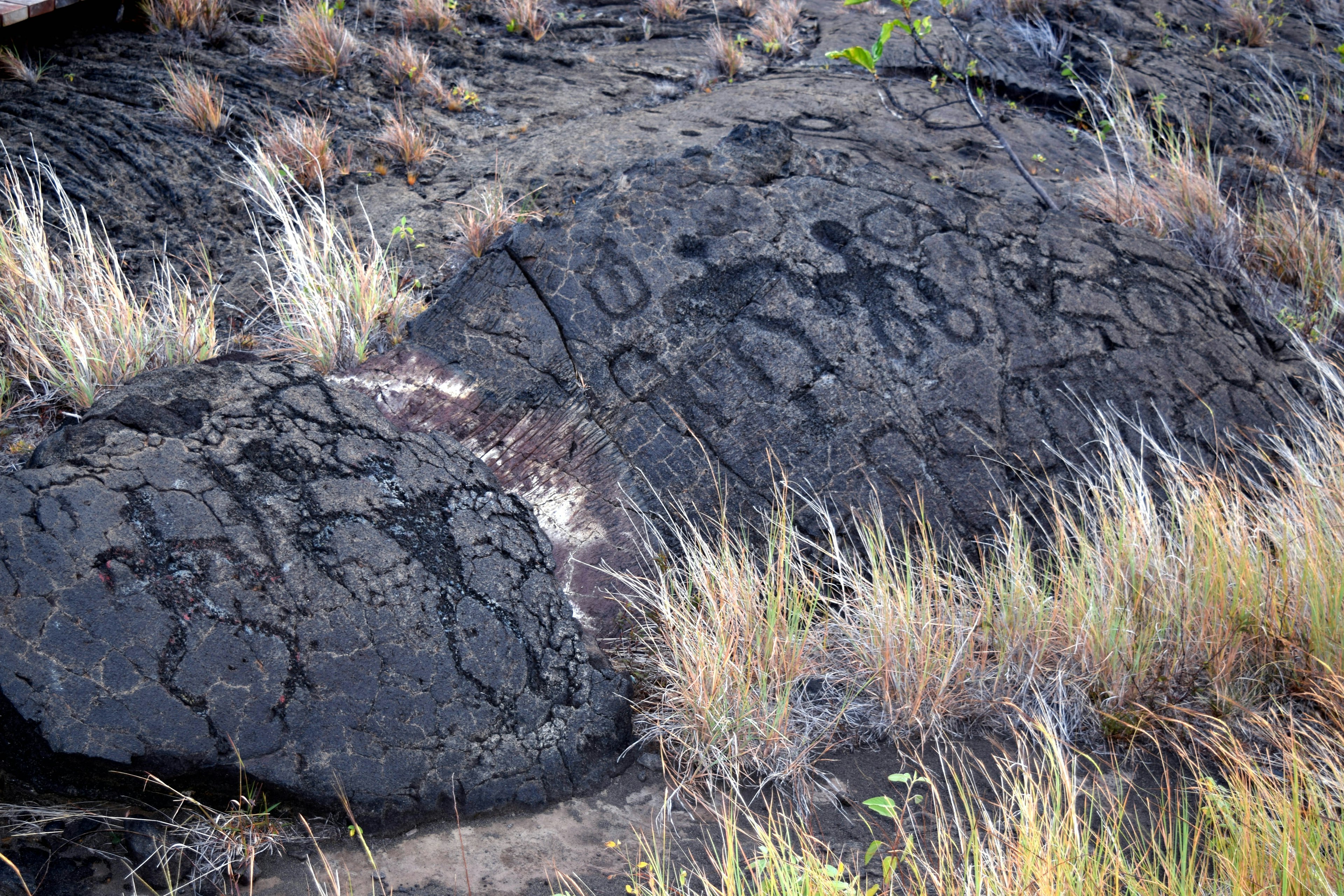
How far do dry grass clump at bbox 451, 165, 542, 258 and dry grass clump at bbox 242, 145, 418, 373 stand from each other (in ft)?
1.03

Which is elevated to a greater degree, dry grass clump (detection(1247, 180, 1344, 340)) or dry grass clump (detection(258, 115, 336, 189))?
dry grass clump (detection(258, 115, 336, 189))

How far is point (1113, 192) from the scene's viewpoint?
4.07 metres

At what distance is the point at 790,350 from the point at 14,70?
396 centimetres

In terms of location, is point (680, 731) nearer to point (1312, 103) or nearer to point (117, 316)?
point (117, 316)

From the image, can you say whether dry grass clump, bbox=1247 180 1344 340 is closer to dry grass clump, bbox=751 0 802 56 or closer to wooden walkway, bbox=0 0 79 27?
dry grass clump, bbox=751 0 802 56

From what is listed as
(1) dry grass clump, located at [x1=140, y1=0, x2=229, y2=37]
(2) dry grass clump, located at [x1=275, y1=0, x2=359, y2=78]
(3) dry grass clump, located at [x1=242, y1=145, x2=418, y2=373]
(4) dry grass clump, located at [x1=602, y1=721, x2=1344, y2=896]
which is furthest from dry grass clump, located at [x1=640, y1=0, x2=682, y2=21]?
(4) dry grass clump, located at [x1=602, y1=721, x2=1344, y2=896]

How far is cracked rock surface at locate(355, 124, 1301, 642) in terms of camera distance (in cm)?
272

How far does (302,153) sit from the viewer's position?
3.86m

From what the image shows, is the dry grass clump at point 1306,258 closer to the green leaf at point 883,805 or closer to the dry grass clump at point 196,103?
the green leaf at point 883,805

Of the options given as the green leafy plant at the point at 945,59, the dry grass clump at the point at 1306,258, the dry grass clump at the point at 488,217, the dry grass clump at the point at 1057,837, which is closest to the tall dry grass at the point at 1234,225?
the dry grass clump at the point at 1306,258

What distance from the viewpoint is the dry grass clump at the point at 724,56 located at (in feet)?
16.8

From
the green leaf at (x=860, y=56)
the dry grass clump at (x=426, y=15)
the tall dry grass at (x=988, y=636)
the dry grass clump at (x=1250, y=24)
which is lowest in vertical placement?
the tall dry grass at (x=988, y=636)

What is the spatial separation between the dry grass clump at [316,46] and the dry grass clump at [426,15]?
613 mm

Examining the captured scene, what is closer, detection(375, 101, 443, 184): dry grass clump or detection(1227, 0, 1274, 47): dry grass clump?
detection(375, 101, 443, 184): dry grass clump
